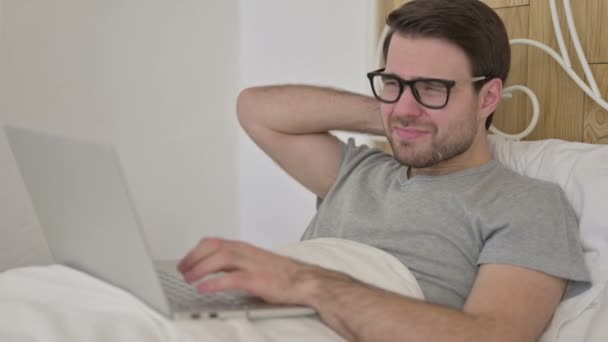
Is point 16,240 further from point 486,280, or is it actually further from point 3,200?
point 486,280

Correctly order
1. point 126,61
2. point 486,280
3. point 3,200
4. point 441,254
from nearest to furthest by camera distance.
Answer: point 486,280 → point 441,254 → point 3,200 → point 126,61

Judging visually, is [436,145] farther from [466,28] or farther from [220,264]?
[220,264]

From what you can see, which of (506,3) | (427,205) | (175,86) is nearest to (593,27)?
(506,3)

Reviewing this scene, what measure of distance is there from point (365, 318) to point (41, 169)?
0.50 m

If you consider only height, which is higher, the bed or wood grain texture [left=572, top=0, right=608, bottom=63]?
wood grain texture [left=572, top=0, right=608, bottom=63]

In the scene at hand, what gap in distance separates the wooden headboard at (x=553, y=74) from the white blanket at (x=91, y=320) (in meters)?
0.80

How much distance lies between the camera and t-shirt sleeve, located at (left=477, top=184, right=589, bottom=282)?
135 centimetres

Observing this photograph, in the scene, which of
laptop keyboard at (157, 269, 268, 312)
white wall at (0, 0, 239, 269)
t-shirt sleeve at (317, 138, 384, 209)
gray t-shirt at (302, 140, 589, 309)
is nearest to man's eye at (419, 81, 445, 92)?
gray t-shirt at (302, 140, 589, 309)

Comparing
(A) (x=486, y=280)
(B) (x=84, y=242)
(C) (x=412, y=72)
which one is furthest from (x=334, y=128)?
(B) (x=84, y=242)

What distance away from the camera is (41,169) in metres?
1.17

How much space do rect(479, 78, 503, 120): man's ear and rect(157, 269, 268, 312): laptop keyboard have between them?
604 millimetres

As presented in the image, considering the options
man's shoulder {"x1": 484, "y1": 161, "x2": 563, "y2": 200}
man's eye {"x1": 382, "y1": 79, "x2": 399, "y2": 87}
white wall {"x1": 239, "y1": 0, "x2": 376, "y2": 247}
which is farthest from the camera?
white wall {"x1": 239, "y1": 0, "x2": 376, "y2": 247}

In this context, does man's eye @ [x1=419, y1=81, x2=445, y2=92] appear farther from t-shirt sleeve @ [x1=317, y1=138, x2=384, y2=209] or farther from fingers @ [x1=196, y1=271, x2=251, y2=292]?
fingers @ [x1=196, y1=271, x2=251, y2=292]

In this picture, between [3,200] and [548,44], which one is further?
[3,200]
